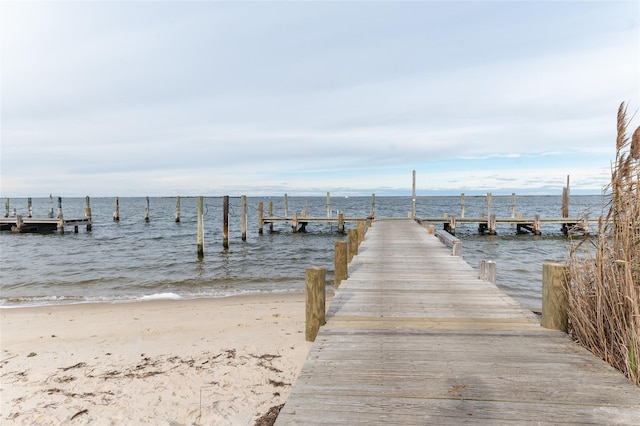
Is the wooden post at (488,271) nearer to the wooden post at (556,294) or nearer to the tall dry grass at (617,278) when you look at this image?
the wooden post at (556,294)

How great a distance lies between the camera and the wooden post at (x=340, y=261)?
7.13 m

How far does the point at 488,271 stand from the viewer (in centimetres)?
707

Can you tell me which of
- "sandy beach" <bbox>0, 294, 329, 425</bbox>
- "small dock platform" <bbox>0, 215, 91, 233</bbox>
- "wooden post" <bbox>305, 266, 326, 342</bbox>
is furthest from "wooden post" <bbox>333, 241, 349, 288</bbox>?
"small dock platform" <bbox>0, 215, 91, 233</bbox>

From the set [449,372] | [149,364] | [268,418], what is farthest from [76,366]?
[449,372]

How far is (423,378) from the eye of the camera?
126 inches

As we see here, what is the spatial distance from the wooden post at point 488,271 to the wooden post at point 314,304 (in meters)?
3.80

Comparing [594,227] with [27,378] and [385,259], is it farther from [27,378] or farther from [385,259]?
[27,378]

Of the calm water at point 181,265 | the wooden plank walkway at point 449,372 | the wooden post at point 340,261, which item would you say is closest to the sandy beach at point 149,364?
the wooden post at point 340,261

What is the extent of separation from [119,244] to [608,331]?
25856mm

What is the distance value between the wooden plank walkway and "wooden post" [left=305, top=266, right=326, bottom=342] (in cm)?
18

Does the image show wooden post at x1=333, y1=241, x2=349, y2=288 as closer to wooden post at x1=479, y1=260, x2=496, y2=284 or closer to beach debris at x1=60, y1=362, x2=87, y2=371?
wooden post at x1=479, y1=260, x2=496, y2=284

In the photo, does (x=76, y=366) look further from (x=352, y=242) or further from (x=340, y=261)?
(x=352, y=242)

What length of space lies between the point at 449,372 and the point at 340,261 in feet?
13.2

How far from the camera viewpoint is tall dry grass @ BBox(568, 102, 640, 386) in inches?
129
